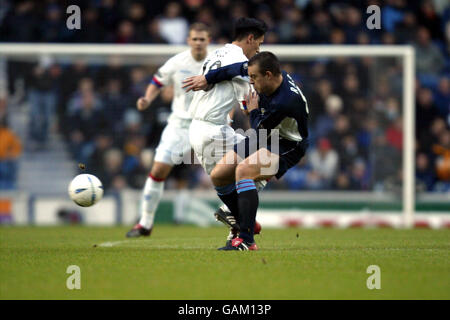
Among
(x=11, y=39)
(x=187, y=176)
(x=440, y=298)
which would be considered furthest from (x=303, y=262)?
(x=11, y=39)

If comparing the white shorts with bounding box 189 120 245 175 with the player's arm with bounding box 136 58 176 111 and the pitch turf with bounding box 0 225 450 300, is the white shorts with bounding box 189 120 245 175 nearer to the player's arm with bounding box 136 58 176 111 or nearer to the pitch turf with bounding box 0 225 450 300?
the pitch turf with bounding box 0 225 450 300

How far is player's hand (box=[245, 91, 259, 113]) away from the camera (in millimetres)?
7754

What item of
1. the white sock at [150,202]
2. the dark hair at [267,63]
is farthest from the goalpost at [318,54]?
the dark hair at [267,63]

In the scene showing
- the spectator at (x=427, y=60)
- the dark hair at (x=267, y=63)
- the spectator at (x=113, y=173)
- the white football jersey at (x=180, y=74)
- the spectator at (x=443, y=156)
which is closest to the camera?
the dark hair at (x=267, y=63)

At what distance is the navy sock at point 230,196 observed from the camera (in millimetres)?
8328

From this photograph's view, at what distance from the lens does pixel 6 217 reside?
49.2 ft

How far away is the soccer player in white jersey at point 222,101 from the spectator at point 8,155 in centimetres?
753

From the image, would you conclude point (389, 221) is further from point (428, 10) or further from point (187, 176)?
point (428, 10)

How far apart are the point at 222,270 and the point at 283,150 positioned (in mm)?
→ 2009

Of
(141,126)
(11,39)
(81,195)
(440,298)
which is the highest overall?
(11,39)

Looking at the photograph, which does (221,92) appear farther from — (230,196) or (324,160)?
(324,160)

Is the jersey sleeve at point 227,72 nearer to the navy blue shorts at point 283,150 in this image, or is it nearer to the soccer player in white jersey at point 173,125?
the navy blue shorts at point 283,150

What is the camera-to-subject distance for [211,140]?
27.8ft

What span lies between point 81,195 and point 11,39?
9501 mm
